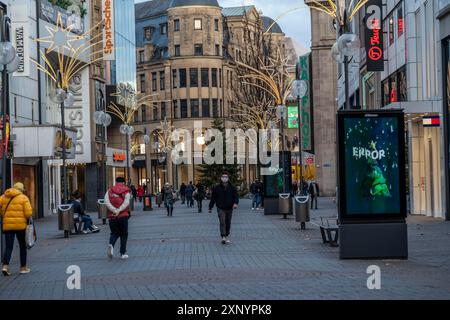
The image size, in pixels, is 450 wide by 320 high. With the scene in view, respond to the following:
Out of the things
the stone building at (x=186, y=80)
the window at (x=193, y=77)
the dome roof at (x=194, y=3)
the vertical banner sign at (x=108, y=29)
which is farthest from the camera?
the window at (x=193, y=77)

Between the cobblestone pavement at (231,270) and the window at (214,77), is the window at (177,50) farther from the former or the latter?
the cobblestone pavement at (231,270)

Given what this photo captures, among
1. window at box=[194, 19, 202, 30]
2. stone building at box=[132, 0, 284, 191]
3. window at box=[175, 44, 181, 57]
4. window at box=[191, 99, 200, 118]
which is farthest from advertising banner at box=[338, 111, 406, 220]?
window at box=[175, 44, 181, 57]

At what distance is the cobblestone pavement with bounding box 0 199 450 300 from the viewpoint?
1406cm

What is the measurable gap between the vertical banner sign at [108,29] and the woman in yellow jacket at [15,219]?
169 feet

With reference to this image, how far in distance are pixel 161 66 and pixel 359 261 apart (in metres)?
103

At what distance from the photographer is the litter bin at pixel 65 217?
33.1 metres

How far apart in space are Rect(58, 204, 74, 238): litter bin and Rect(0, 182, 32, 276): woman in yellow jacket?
13718 mm

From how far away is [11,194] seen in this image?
19266 mm

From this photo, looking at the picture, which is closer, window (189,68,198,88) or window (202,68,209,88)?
window (189,68,198,88)

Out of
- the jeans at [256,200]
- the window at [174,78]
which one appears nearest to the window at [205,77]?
the window at [174,78]

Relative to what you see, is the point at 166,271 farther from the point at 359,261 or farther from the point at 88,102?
the point at 88,102

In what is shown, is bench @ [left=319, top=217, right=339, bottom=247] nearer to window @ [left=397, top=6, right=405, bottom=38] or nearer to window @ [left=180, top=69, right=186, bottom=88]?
window @ [left=397, top=6, right=405, bottom=38]

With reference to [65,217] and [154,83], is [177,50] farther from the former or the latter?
[65,217]
